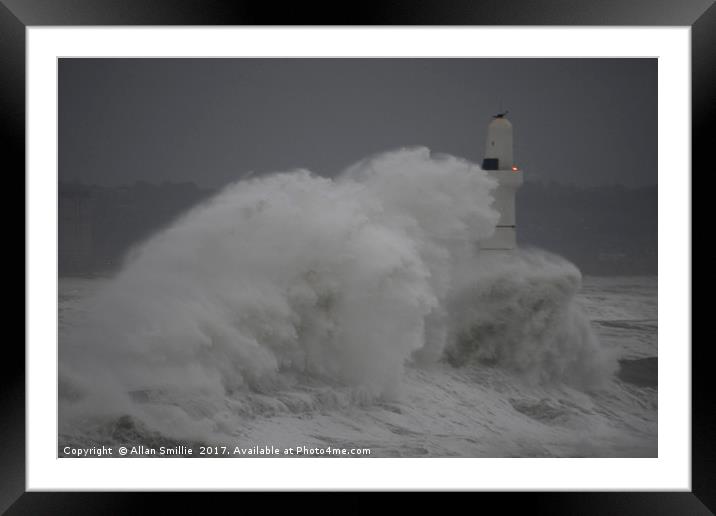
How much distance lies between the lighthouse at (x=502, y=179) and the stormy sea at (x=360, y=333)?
7.8 inches

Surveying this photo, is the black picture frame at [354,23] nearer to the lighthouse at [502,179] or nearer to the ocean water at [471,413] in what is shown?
the ocean water at [471,413]

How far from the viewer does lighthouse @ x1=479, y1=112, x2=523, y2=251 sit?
35.3 feet

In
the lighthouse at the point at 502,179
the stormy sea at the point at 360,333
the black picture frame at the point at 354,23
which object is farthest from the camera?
the lighthouse at the point at 502,179

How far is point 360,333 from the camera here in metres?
9.36

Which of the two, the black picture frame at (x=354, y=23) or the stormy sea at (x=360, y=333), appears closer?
the black picture frame at (x=354, y=23)

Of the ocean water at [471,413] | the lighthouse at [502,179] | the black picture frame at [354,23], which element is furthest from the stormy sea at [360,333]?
the black picture frame at [354,23]

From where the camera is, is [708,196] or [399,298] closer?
[708,196]

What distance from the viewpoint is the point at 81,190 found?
9.50 m

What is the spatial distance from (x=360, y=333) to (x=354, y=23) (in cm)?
424

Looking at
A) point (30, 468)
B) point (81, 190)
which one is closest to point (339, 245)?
point (81, 190)

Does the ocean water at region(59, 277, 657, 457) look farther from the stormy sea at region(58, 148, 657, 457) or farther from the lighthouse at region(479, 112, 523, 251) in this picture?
the lighthouse at region(479, 112, 523, 251)

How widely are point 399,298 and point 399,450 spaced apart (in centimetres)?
170

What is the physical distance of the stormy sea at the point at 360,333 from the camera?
8.18m

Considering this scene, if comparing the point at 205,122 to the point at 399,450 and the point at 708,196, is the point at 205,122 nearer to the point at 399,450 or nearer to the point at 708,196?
the point at 399,450
